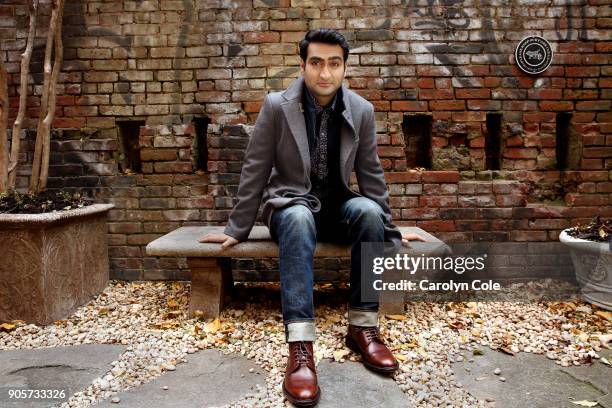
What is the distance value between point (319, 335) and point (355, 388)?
539 millimetres

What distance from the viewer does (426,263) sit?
2.93m

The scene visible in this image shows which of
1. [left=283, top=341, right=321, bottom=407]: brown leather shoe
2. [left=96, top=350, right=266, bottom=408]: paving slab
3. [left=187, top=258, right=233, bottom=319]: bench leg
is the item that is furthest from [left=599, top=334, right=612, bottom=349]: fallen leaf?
[left=187, top=258, right=233, bottom=319]: bench leg

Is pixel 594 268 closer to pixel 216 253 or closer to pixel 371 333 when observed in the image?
pixel 371 333

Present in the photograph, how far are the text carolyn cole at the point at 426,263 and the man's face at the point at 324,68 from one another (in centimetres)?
92

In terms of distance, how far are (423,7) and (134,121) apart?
2470 mm

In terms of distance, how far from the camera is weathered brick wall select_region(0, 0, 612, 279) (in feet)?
10.6

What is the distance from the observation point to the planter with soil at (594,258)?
2.65 meters

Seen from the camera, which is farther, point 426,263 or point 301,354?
point 426,263

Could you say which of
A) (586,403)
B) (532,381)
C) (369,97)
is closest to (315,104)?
(369,97)

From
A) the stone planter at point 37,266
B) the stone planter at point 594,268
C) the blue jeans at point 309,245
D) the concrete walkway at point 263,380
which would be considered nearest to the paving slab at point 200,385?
the concrete walkway at point 263,380

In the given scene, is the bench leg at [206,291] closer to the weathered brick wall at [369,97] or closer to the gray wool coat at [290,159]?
the gray wool coat at [290,159]

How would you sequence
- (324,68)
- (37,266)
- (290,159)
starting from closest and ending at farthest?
(324,68), (290,159), (37,266)

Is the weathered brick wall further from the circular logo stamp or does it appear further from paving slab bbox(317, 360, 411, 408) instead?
paving slab bbox(317, 360, 411, 408)

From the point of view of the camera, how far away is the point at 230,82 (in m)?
3.26
